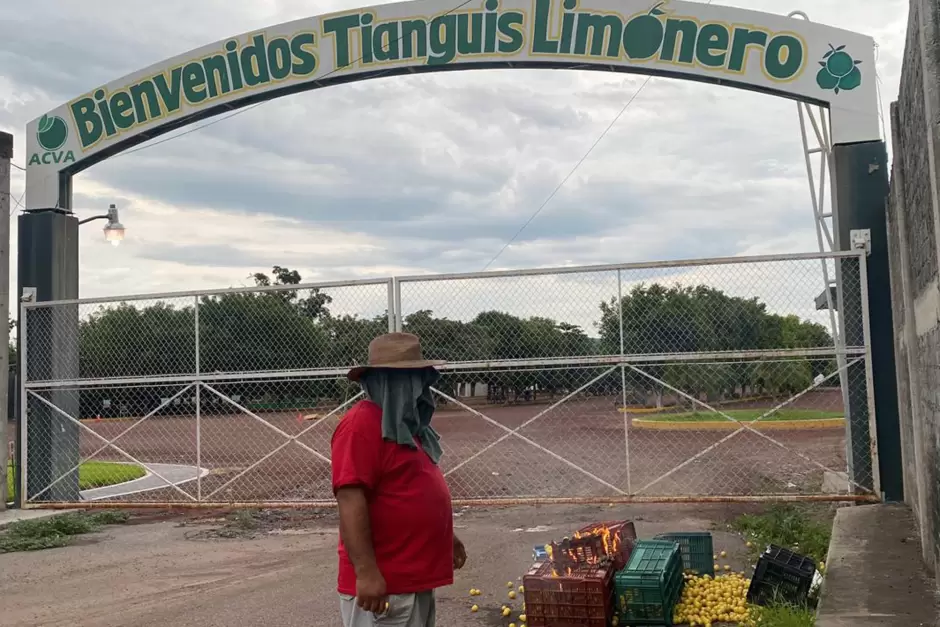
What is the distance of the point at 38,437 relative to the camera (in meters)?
11.1

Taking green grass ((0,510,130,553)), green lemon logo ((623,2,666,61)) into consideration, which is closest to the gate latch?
green lemon logo ((623,2,666,61))

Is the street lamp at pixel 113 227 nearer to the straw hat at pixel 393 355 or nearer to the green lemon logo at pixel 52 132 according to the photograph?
the green lemon logo at pixel 52 132

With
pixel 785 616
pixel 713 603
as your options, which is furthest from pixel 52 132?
pixel 785 616

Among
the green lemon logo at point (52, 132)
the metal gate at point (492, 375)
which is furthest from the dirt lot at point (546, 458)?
the green lemon logo at point (52, 132)

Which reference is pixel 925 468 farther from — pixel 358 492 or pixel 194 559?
pixel 194 559

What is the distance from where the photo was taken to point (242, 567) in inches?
301

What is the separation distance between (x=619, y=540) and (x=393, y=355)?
292 centimetres

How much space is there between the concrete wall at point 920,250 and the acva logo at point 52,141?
10124mm

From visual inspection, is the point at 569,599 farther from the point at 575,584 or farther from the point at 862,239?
the point at 862,239

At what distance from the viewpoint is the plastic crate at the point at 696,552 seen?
6371mm

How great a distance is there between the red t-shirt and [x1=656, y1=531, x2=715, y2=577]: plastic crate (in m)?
3.30

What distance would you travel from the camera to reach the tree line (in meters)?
8.97

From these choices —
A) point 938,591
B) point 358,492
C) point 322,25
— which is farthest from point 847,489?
point 322,25

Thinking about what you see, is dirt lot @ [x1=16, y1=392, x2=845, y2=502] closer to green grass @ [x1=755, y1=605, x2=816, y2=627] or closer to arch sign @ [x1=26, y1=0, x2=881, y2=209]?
green grass @ [x1=755, y1=605, x2=816, y2=627]
